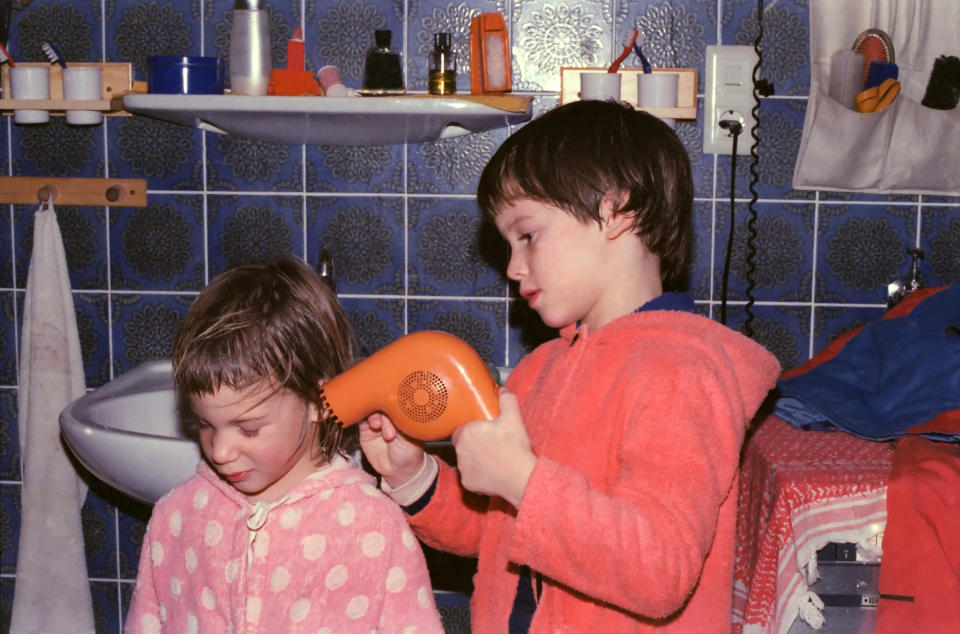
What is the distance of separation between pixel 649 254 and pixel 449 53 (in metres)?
0.92

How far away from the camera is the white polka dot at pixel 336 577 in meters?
1.26

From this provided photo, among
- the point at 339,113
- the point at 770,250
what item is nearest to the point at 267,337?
the point at 339,113

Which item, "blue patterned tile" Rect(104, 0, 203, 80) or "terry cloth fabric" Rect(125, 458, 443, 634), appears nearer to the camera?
"terry cloth fabric" Rect(125, 458, 443, 634)

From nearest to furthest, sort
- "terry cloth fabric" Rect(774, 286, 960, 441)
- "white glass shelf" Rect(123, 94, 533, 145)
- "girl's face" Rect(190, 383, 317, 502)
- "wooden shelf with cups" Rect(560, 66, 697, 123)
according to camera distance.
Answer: "girl's face" Rect(190, 383, 317, 502)
"terry cloth fabric" Rect(774, 286, 960, 441)
"white glass shelf" Rect(123, 94, 533, 145)
"wooden shelf with cups" Rect(560, 66, 697, 123)

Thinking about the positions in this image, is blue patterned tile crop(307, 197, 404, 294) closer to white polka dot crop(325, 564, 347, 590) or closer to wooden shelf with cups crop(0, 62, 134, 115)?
wooden shelf with cups crop(0, 62, 134, 115)

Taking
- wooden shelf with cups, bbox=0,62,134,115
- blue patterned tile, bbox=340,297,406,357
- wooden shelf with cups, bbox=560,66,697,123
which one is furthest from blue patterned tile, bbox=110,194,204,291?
wooden shelf with cups, bbox=560,66,697,123

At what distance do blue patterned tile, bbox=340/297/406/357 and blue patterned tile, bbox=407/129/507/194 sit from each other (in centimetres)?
26

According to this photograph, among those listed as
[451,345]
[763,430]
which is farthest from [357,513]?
[763,430]

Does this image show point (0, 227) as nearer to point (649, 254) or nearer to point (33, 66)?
point (33, 66)

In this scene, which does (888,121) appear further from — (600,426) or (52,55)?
(52,55)

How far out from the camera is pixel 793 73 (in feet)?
6.61

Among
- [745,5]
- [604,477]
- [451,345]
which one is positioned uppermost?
[745,5]

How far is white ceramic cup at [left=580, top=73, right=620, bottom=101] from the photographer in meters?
1.94

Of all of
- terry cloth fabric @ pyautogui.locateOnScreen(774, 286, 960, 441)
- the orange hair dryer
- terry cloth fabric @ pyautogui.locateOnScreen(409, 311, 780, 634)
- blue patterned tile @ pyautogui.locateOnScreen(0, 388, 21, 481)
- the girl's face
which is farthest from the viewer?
blue patterned tile @ pyautogui.locateOnScreen(0, 388, 21, 481)
